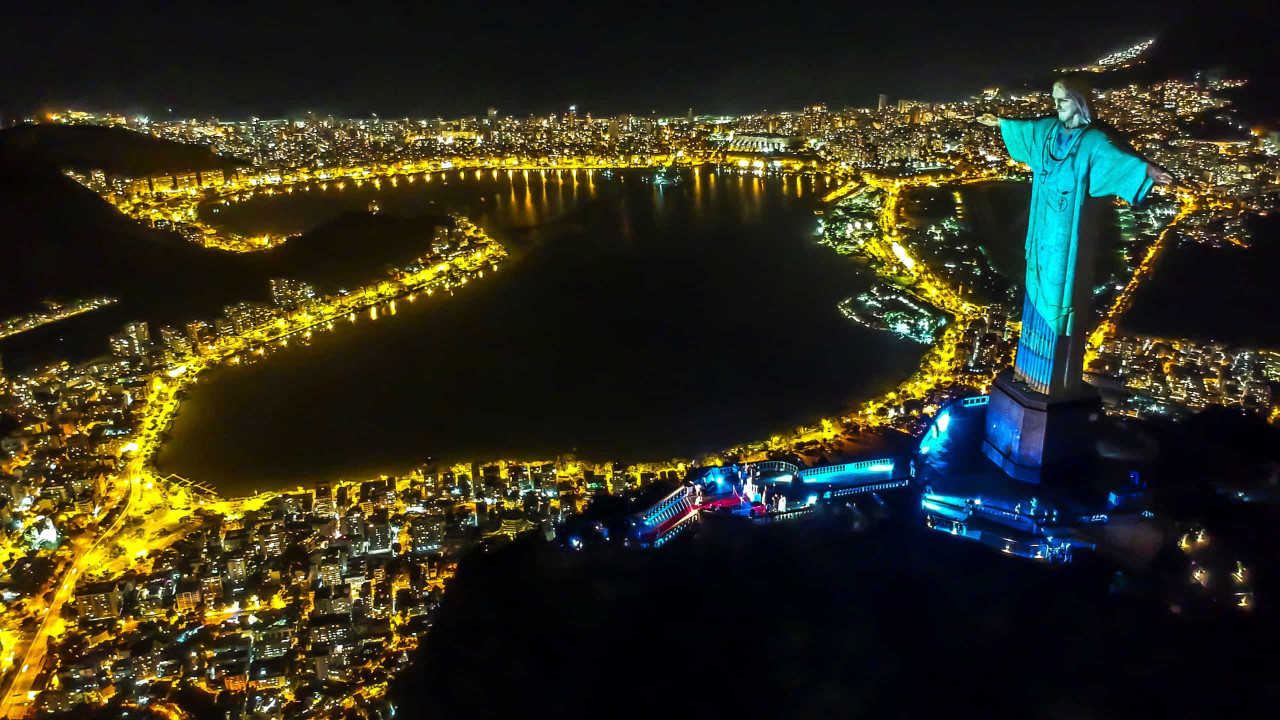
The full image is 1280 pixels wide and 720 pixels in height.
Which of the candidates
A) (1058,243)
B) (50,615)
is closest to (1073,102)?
(1058,243)

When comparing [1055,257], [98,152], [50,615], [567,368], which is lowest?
[50,615]

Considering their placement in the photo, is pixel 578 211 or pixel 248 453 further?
pixel 578 211

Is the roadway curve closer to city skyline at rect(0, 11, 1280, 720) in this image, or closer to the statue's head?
city skyline at rect(0, 11, 1280, 720)

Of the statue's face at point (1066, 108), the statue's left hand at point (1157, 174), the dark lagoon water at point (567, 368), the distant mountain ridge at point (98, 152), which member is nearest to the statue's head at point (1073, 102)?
the statue's face at point (1066, 108)

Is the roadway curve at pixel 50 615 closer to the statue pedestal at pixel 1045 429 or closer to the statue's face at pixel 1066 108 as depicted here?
the statue pedestal at pixel 1045 429

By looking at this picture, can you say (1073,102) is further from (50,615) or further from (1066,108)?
(50,615)

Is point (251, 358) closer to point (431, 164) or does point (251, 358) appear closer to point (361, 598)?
point (361, 598)

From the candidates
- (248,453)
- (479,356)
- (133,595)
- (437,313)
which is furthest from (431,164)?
(133,595)

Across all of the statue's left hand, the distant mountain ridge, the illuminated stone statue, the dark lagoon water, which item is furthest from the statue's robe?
the distant mountain ridge
